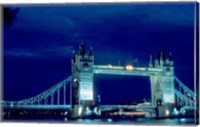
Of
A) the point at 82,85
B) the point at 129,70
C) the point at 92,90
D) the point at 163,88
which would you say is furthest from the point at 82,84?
the point at 163,88

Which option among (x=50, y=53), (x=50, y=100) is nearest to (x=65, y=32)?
(x=50, y=53)

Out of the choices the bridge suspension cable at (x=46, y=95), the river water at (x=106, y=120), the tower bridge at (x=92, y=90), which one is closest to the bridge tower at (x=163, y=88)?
the tower bridge at (x=92, y=90)

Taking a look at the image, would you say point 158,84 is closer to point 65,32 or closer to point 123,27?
point 123,27

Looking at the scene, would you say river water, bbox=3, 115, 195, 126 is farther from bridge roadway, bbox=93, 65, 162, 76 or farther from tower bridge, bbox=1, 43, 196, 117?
bridge roadway, bbox=93, 65, 162, 76

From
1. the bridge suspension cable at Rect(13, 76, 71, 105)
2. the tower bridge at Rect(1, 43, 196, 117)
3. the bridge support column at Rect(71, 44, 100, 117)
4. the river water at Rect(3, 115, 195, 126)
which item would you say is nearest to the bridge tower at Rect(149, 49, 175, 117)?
the tower bridge at Rect(1, 43, 196, 117)

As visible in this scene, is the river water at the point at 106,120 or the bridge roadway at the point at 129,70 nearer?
the river water at the point at 106,120

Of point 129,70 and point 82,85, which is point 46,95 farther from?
point 129,70

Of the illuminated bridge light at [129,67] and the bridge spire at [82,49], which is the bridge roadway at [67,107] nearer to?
the illuminated bridge light at [129,67]

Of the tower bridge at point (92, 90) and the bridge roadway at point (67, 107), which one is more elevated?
the tower bridge at point (92, 90)
